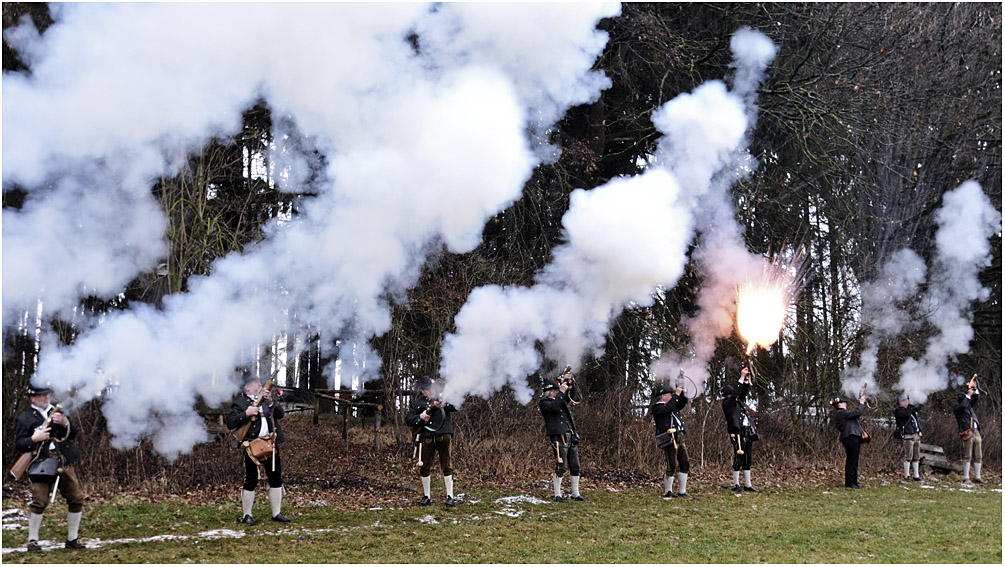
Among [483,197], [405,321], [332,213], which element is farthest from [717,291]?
[332,213]

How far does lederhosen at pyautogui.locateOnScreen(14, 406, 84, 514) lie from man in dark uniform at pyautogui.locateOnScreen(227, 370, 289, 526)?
72.6 inches

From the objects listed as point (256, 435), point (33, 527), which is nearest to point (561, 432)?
point (256, 435)

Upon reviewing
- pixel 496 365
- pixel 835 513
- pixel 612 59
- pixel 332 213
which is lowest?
pixel 835 513

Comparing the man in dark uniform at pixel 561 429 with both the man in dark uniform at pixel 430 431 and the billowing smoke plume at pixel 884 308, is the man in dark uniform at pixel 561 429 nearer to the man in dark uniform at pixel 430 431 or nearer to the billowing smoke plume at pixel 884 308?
the man in dark uniform at pixel 430 431

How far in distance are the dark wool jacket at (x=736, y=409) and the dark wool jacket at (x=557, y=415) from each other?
3.10m

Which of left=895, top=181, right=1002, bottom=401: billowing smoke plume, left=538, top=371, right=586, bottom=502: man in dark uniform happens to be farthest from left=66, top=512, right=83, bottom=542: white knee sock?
left=895, top=181, right=1002, bottom=401: billowing smoke plume

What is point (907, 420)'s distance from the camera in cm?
1775

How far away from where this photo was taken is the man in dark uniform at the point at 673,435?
13.3 metres

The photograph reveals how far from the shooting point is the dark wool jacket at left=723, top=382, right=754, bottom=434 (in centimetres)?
1405

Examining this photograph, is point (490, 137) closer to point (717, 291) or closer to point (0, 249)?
point (0, 249)

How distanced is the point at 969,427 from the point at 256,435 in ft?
48.3

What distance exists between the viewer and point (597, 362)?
58.3 feet

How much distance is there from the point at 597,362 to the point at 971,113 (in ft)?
38.0

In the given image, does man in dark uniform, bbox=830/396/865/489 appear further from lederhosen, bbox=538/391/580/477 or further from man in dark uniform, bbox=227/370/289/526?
man in dark uniform, bbox=227/370/289/526
